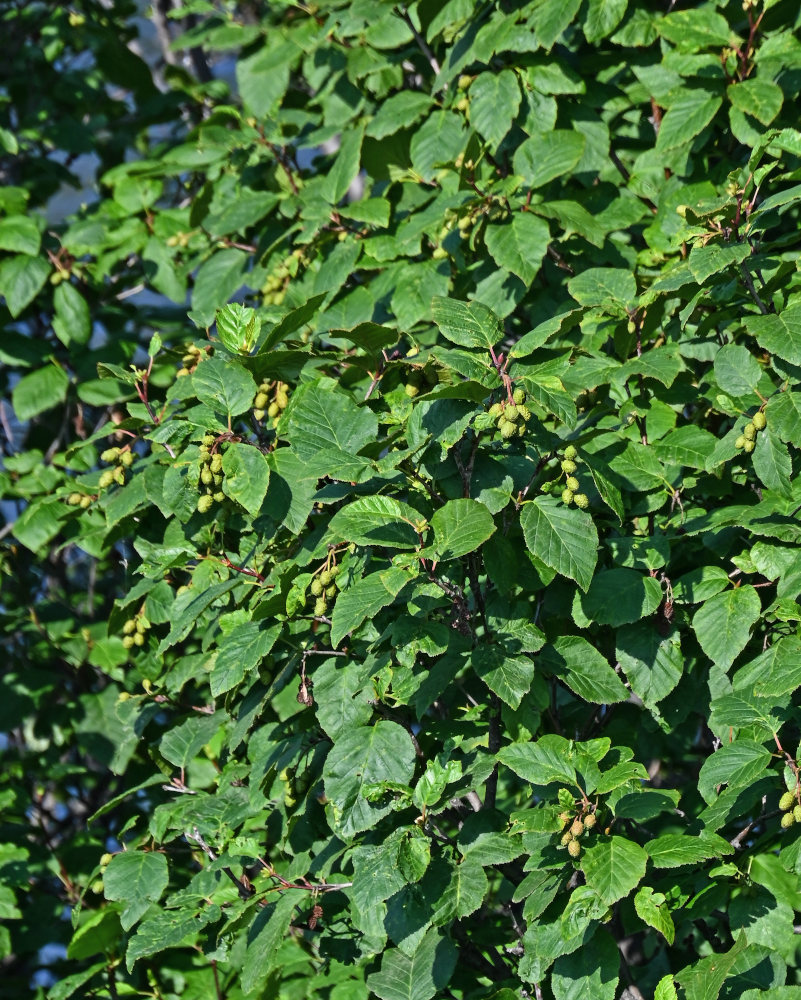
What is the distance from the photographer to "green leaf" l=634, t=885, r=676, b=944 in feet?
6.27

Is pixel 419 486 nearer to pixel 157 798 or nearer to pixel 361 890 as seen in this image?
pixel 361 890

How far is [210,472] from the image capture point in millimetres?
2193

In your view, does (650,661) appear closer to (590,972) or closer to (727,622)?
(727,622)

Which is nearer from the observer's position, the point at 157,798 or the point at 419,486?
the point at 419,486

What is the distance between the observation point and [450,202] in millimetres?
2711

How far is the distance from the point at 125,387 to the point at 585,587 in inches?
84.4

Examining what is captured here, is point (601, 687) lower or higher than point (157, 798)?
higher

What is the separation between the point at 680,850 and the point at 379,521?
2.39 ft

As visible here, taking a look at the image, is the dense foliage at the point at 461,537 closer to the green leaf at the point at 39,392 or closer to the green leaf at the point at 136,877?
the green leaf at the point at 136,877

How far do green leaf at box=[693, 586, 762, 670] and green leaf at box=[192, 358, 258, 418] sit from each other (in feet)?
3.01

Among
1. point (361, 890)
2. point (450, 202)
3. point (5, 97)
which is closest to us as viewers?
point (361, 890)

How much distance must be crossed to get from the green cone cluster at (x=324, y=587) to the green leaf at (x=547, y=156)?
3.75ft

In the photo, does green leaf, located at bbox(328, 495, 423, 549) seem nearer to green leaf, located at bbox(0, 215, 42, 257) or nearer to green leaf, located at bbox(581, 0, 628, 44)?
green leaf, located at bbox(581, 0, 628, 44)

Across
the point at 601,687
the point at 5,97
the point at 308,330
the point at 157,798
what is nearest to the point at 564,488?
the point at 601,687
